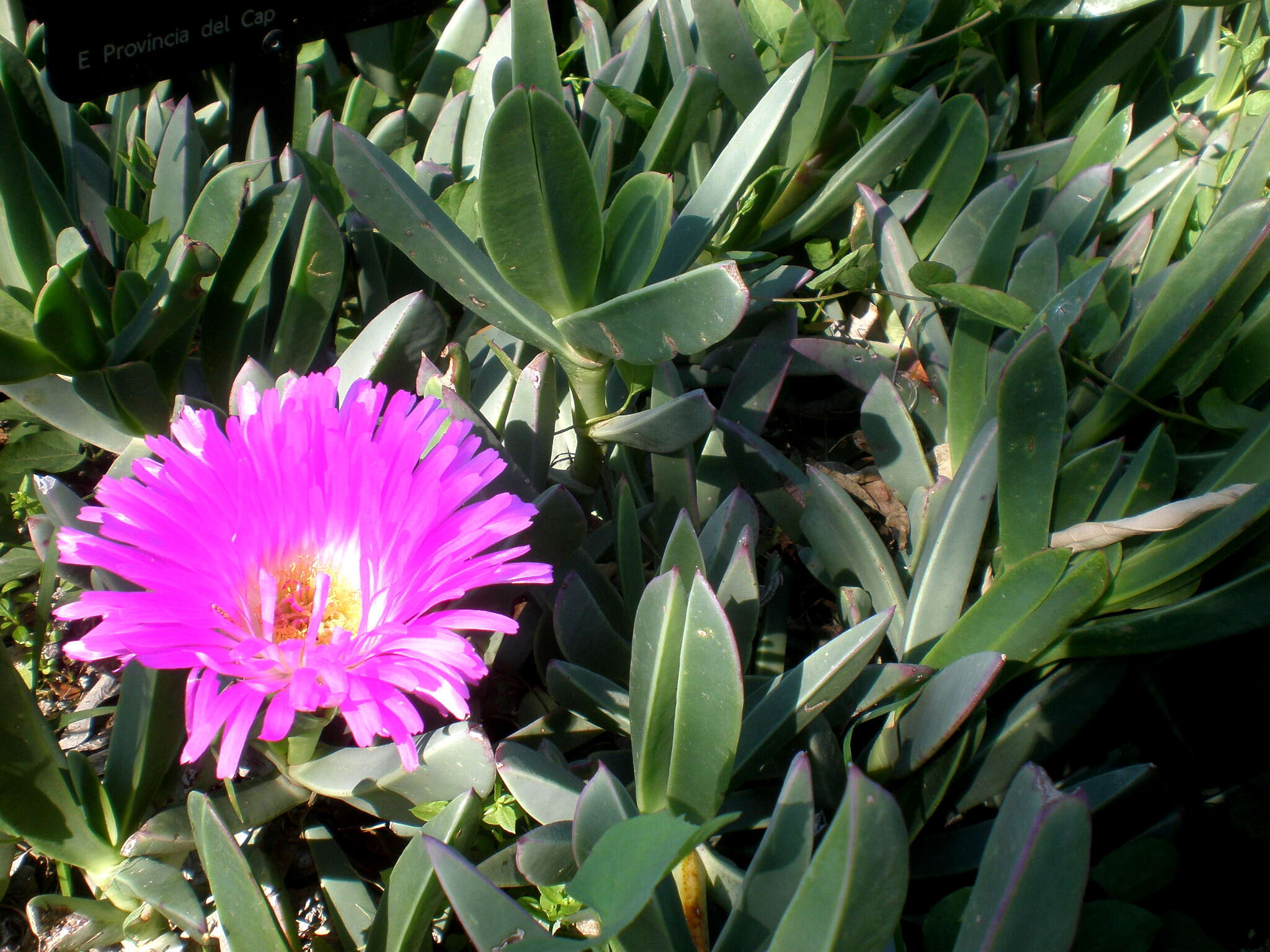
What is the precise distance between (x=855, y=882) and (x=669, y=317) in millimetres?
398

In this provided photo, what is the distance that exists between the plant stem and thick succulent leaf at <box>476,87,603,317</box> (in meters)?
0.07

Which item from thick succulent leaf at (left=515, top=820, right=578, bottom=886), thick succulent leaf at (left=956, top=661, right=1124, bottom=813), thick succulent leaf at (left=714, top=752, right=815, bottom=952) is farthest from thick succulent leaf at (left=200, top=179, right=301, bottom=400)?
thick succulent leaf at (left=956, top=661, right=1124, bottom=813)

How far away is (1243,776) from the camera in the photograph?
31.6 inches

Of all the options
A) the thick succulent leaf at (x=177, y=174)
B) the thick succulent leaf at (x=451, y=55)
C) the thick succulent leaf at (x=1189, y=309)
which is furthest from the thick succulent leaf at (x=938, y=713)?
the thick succulent leaf at (x=451, y=55)

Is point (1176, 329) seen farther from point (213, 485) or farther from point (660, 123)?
point (213, 485)

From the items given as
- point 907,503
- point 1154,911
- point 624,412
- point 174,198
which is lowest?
point 1154,911

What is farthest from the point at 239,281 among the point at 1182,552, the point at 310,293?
the point at 1182,552

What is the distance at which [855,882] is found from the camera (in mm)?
453

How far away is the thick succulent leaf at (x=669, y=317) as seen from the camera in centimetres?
65

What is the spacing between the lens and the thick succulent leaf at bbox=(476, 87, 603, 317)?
0.67 meters

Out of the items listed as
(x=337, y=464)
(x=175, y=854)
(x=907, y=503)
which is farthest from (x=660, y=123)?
(x=175, y=854)

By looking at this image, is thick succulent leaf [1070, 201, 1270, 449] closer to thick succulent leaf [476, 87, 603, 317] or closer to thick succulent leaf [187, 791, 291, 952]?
thick succulent leaf [476, 87, 603, 317]

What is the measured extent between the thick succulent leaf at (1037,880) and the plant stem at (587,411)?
0.49m

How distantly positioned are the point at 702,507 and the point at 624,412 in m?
0.13
